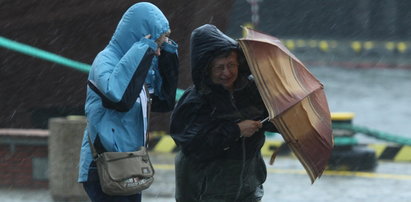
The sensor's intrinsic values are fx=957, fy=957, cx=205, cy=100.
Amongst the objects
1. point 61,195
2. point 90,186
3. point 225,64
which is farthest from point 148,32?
point 61,195

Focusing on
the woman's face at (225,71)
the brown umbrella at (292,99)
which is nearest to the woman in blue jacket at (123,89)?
the woman's face at (225,71)

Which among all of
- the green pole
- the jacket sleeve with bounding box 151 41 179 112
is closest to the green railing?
the green pole

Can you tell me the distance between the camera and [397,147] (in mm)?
10992

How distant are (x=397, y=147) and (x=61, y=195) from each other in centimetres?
458

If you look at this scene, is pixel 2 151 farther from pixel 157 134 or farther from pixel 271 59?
pixel 271 59

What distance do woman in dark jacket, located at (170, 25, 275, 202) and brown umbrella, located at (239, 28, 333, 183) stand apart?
0.13 m

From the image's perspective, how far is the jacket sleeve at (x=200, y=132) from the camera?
4.66m

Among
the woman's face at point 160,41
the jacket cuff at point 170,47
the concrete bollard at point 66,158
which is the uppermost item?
the woman's face at point 160,41

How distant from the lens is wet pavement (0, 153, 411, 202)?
8492 mm

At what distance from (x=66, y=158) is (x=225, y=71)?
138 inches

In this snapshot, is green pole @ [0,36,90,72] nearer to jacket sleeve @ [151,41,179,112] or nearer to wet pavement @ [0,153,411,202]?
wet pavement @ [0,153,411,202]

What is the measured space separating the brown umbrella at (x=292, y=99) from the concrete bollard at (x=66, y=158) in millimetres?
3342

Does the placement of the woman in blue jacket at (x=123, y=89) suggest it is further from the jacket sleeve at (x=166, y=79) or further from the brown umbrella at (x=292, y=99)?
the brown umbrella at (x=292, y=99)

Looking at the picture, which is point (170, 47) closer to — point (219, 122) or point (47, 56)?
point (219, 122)
